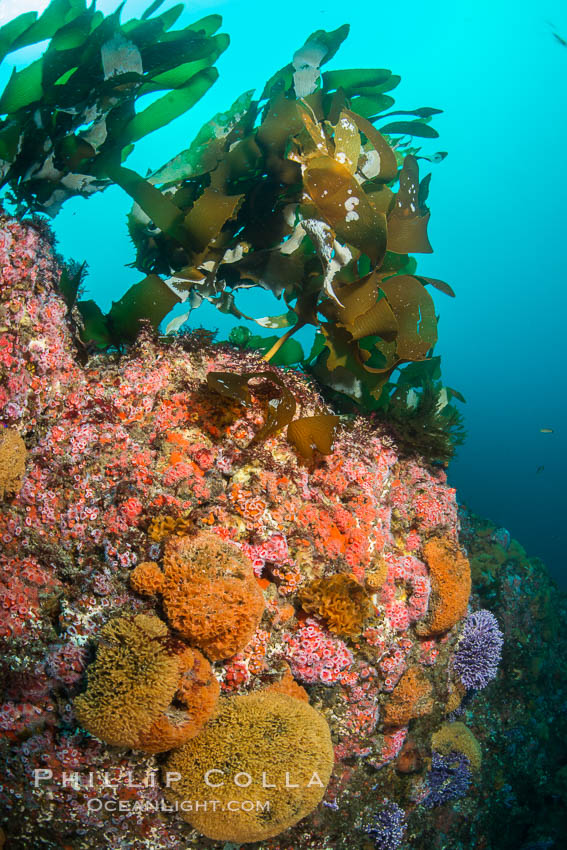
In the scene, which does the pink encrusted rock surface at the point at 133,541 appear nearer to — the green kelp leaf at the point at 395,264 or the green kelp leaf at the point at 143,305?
the green kelp leaf at the point at 143,305

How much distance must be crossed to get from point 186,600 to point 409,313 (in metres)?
2.18

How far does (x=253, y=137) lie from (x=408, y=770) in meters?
4.55

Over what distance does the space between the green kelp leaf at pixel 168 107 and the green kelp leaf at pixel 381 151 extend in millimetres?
1113

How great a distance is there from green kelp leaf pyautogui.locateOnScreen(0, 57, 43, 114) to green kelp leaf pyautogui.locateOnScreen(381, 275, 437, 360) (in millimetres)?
2432

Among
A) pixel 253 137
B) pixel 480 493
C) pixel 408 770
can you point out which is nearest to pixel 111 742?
pixel 408 770

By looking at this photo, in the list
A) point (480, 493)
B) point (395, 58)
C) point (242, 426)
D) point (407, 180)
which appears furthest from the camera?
point (395, 58)

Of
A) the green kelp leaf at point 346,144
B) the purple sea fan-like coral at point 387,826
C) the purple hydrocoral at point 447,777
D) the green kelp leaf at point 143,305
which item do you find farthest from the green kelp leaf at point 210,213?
the purple hydrocoral at point 447,777

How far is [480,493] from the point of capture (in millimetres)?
32062

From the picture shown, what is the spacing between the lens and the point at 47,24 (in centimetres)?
272

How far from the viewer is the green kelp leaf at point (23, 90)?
8.09ft

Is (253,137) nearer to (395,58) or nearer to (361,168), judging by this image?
(361,168)

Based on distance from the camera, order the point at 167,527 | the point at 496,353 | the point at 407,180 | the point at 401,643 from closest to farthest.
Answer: the point at 167,527, the point at 401,643, the point at 407,180, the point at 496,353

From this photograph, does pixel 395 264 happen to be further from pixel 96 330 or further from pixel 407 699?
pixel 407 699

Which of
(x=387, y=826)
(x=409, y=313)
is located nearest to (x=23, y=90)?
(x=409, y=313)
